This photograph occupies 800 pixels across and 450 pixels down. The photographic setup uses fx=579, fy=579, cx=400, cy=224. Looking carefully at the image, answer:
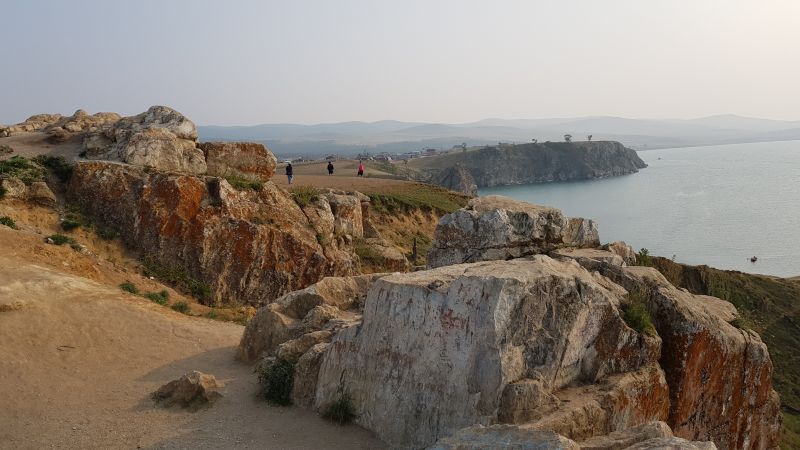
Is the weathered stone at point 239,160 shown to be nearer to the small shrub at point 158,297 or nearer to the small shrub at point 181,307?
the small shrub at point 158,297

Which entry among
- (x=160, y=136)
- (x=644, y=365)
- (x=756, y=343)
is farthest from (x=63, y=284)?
(x=756, y=343)

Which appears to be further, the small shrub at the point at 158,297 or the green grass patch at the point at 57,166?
the green grass patch at the point at 57,166

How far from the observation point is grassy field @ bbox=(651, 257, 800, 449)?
25.5 m

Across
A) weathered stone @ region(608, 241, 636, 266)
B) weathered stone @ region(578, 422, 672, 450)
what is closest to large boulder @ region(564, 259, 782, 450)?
weathered stone @ region(578, 422, 672, 450)

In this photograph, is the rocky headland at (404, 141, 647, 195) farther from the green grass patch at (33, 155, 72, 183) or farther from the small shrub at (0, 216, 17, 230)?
the small shrub at (0, 216, 17, 230)

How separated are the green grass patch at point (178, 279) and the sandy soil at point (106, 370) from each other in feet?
7.20

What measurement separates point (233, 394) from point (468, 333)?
5.48 m

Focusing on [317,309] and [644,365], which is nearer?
[644,365]

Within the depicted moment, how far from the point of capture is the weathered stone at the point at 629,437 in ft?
24.9

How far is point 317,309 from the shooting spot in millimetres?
13539

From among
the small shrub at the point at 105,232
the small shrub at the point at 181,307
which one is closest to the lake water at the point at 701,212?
the small shrub at the point at 181,307

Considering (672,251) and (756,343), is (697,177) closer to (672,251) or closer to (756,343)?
(672,251)

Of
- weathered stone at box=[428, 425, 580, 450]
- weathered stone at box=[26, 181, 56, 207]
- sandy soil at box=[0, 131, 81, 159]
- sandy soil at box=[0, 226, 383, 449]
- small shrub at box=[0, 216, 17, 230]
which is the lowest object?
sandy soil at box=[0, 226, 383, 449]

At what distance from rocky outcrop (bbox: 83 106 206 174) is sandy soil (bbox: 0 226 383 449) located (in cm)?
590
